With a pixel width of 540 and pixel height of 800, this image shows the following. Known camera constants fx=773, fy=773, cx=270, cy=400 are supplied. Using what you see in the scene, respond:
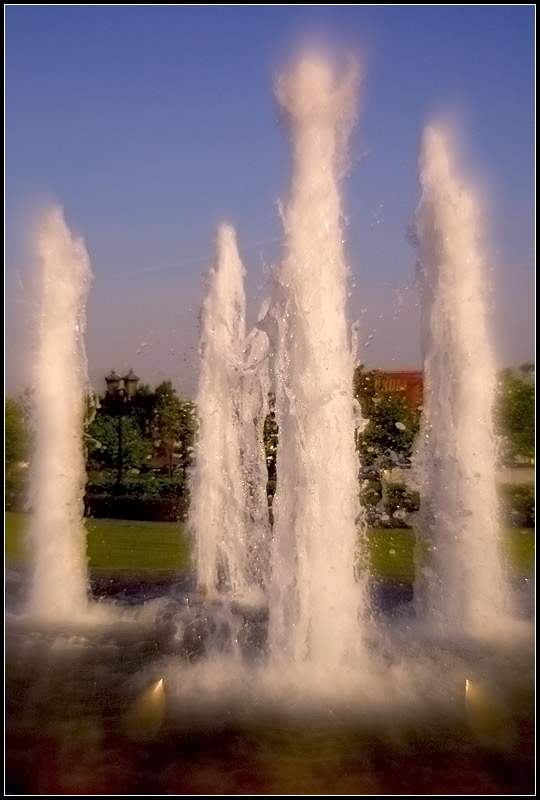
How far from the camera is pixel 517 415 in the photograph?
16391 millimetres

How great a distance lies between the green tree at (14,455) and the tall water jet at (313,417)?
7856 mm

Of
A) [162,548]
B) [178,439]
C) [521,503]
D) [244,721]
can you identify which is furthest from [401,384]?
[244,721]

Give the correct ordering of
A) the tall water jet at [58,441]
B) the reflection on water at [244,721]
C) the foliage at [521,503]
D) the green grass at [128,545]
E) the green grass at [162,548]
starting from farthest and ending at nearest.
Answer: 1. the foliage at [521,503]
2. the green grass at [128,545]
3. the green grass at [162,548]
4. the tall water jet at [58,441]
5. the reflection on water at [244,721]

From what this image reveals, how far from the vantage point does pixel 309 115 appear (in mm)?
7555

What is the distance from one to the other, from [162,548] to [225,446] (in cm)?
325

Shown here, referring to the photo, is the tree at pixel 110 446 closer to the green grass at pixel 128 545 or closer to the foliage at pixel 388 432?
the green grass at pixel 128 545

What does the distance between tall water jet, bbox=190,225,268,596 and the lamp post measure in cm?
786

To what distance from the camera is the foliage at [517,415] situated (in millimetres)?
15789

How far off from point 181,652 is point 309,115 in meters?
5.22

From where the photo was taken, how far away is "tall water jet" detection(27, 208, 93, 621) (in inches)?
350

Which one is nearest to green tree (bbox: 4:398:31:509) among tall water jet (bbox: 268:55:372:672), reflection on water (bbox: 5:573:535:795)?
reflection on water (bbox: 5:573:535:795)

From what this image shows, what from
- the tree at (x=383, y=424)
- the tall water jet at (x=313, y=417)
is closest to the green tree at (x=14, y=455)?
the tree at (x=383, y=424)

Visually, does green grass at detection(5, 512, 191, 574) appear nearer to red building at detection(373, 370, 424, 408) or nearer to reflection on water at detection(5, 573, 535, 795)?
reflection on water at detection(5, 573, 535, 795)

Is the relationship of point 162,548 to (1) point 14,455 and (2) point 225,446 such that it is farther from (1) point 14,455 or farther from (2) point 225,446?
(1) point 14,455
